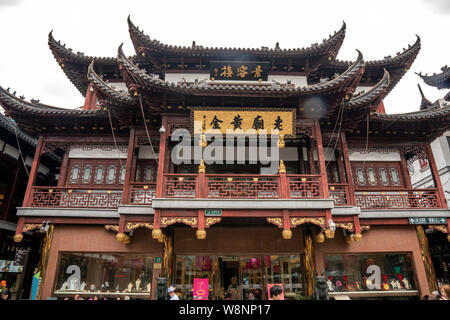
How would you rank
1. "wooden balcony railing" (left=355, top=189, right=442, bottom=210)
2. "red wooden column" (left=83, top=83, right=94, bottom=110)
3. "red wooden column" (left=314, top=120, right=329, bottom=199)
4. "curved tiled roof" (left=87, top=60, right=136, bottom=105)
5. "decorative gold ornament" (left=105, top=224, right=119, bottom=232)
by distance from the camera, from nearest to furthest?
"red wooden column" (left=314, top=120, right=329, bottom=199)
"curved tiled roof" (left=87, top=60, right=136, bottom=105)
"decorative gold ornament" (left=105, top=224, right=119, bottom=232)
"wooden balcony railing" (left=355, top=189, right=442, bottom=210)
"red wooden column" (left=83, top=83, right=94, bottom=110)

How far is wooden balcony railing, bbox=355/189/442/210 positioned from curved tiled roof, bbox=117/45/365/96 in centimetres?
423

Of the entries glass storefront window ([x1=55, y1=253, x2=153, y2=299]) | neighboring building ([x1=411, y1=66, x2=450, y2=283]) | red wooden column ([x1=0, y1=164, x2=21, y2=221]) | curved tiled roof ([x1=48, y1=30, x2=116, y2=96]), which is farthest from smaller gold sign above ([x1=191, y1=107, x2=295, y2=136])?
red wooden column ([x1=0, y1=164, x2=21, y2=221])

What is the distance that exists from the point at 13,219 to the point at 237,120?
11.2m

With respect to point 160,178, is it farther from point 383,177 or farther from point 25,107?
point 383,177

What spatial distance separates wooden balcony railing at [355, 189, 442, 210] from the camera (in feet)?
33.0

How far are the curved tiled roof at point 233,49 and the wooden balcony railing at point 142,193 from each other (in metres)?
5.97

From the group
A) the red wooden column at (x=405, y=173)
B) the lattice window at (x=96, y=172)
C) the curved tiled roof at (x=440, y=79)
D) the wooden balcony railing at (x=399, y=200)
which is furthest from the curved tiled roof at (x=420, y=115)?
the lattice window at (x=96, y=172)

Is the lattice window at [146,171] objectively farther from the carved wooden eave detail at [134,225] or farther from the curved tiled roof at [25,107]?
the curved tiled roof at [25,107]

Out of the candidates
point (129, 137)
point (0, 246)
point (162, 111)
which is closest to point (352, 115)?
point (162, 111)

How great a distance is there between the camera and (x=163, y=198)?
833cm

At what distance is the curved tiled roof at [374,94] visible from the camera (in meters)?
9.34

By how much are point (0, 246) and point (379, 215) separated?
597 inches

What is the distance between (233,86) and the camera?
8.93m

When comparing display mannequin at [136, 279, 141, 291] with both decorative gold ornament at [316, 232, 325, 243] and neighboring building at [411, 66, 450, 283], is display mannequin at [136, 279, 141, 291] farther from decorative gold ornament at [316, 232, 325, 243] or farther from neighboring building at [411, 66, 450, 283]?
neighboring building at [411, 66, 450, 283]
